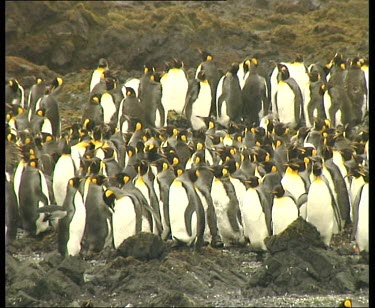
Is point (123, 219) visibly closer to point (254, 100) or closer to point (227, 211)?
point (227, 211)

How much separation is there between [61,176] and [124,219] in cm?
84

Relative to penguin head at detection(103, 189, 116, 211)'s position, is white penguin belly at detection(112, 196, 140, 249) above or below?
below

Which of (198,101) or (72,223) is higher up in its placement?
(198,101)

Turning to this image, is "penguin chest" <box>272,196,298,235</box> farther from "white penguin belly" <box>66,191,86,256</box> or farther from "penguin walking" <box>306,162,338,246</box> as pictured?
"white penguin belly" <box>66,191,86,256</box>

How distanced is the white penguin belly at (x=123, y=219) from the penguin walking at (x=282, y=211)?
762 millimetres

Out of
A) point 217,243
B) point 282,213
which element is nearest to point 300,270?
point 282,213

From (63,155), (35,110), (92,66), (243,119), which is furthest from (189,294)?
(92,66)

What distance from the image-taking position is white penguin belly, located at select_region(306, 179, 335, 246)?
6.67 metres

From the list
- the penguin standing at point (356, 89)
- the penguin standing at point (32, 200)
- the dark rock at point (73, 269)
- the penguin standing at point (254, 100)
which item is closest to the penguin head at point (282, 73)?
the penguin standing at point (254, 100)

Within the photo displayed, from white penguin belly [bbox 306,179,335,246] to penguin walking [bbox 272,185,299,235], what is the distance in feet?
0.42

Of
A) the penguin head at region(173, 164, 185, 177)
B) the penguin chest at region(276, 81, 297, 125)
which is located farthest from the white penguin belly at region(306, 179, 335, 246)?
the penguin chest at region(276, 81, 297, 125)

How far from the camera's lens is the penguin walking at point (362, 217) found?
649 centimetres

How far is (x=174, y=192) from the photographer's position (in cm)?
663

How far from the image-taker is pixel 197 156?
23.3 feet
